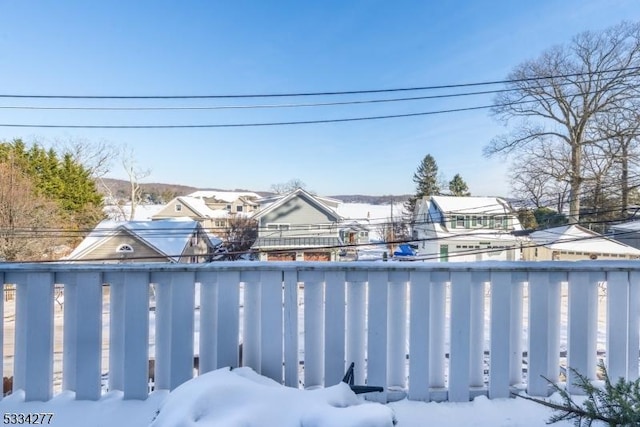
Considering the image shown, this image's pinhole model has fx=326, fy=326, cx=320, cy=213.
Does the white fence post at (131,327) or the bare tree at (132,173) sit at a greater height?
the bare tree at (132,173)

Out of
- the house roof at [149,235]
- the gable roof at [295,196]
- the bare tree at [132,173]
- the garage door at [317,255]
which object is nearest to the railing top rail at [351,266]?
the house roof at [149,235]

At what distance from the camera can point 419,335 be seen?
4.60 ft

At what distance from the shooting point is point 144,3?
4.97 m

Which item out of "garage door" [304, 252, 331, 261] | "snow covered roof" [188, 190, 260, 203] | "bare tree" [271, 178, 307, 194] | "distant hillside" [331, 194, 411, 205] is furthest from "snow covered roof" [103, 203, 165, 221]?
"distant hillside" [331, 194, 411, 205]

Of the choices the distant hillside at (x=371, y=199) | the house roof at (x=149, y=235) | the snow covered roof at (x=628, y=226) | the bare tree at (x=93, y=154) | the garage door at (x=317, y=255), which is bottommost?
the garage door at (x=317, y=255)

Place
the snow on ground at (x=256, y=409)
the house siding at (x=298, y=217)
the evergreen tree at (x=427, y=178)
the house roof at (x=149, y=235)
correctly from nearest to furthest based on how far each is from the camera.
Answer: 1. the snow on ground at (x=256, y=409)
2. the house roof at (x=149, y=235)
3. the house siding at (x=298, y=217)
4. the evergreen tree at (x=427, y=178)

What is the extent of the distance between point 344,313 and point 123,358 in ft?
3.19

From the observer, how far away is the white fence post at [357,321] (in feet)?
4.62

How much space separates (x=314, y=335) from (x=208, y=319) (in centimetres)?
46

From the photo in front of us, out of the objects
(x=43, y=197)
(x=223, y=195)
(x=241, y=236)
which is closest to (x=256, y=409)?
(x=43, y=197)

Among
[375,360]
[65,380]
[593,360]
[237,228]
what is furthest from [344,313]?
[237,228]

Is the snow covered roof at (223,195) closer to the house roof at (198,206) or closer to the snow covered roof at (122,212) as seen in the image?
the house roof at (198,206)

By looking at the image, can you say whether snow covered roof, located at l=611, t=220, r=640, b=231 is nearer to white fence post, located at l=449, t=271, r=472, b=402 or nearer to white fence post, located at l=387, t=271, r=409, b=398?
white fence post, located at l=449, t=271, r=472, b=402

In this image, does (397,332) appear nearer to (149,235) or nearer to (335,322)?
(335,322)
